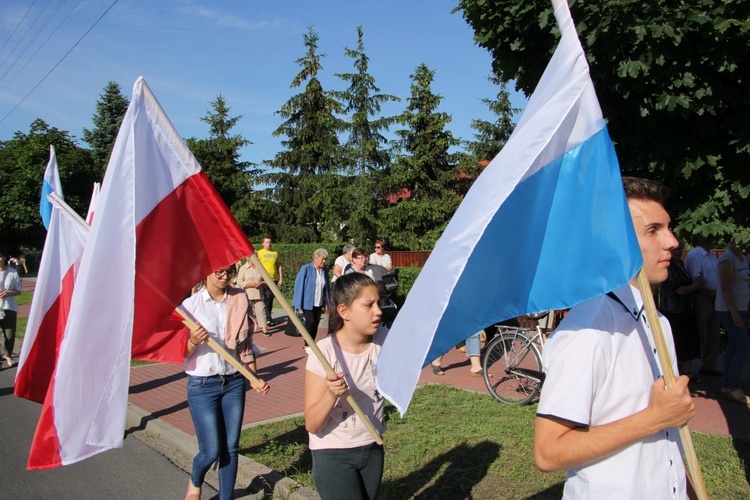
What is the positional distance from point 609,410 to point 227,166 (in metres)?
33.8

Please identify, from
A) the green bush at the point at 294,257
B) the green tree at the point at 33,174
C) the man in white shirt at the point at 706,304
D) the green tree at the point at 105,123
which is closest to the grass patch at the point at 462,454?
the man in white shirt at the point at 706,304

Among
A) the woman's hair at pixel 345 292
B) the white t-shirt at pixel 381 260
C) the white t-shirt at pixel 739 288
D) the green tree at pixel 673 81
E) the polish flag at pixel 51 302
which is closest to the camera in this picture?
the woman's hair at pixel 345 292

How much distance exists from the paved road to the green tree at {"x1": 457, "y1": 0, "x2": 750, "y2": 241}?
4494mm

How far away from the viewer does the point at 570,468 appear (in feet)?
5.95

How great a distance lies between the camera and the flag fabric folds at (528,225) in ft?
6.42

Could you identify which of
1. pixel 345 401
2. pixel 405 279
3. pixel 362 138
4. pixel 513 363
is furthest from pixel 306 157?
pixel 345 401

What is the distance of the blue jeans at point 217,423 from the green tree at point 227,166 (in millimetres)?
25869

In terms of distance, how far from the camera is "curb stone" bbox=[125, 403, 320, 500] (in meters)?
4.80

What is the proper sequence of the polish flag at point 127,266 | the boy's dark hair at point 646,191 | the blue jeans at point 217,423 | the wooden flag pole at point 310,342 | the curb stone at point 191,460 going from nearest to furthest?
the boy's dark hair at point 646,191 → the polish flag at point 127,266 → the wooden flag pole at point 310,342 → the blue jeans at point 217,423 → the curb stone at point 191,460

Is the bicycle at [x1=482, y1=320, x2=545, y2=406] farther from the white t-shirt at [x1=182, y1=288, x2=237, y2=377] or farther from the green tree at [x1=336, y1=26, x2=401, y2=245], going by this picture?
the green tree at [x1=336, y1=26, x2=401, y2=245]

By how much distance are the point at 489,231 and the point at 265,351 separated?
10.1 m

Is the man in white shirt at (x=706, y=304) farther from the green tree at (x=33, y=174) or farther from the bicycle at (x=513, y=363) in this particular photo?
the green tree at (x=33, y=174)

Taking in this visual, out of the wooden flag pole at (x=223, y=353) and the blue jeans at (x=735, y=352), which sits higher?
the wooden flag pole at (x=223, y=353)

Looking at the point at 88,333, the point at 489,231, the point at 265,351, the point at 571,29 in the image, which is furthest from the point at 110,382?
the point at 265,351
